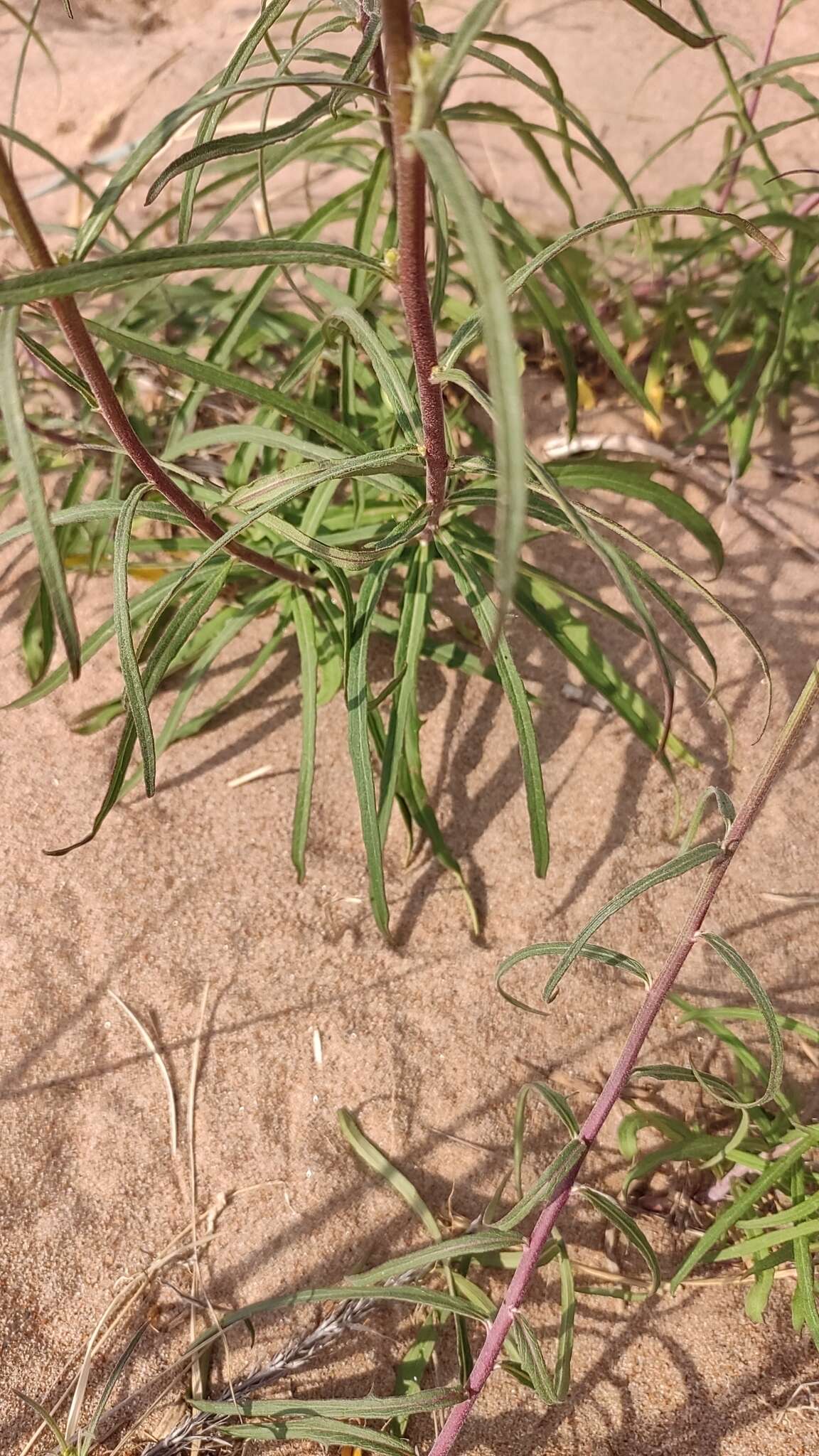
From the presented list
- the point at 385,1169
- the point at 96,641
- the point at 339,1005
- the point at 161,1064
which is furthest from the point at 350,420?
the point at 385,1169

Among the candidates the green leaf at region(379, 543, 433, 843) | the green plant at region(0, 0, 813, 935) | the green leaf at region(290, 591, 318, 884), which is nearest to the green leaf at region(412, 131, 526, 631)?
the green plant at region(0, 0, 813, 935)

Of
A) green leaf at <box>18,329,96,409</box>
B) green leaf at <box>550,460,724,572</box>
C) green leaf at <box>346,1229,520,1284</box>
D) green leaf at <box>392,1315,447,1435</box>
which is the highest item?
green leaf at <box>18,329,96,409</box>

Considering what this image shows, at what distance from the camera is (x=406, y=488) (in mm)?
1525

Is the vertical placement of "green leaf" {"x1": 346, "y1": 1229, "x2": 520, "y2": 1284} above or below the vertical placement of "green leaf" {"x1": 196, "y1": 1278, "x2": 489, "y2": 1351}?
above

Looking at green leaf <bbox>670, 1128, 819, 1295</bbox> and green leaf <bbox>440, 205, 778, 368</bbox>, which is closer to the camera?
green leaf <bbox>440, 205, 778, 368</bbox>

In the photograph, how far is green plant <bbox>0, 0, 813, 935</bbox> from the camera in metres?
0.86

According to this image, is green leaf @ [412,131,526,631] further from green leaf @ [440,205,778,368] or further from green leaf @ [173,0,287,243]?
green leaf @ [173,0,287,243]

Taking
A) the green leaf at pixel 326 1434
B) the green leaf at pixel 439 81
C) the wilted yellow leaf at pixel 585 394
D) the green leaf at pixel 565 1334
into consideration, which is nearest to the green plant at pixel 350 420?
the green leaf at pixel 439 81

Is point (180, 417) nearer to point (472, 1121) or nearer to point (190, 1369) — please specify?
point (472, 1121)

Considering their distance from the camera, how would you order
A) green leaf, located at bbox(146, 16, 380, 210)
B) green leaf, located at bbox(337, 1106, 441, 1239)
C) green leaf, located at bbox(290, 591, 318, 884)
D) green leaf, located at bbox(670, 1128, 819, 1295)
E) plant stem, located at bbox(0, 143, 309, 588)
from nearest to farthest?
plant stem, located at bbox(0, 143, 309, 588)
green leaf, located at bbox(146, 16, 380, 210)
green leaf, located at bbox(670, 1128, 819, 1295)
green leaf, located at bbox(337, 1106, 441, 1239)
green leaf, located at bbox(290, 591, 318, 884)

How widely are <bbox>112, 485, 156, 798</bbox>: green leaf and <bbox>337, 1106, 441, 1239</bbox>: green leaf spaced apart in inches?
30.3

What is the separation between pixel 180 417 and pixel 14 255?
0.99 meters

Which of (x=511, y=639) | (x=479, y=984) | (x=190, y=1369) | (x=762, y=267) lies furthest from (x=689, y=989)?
(x=762, y=267)

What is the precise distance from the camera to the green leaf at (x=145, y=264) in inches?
31.3
